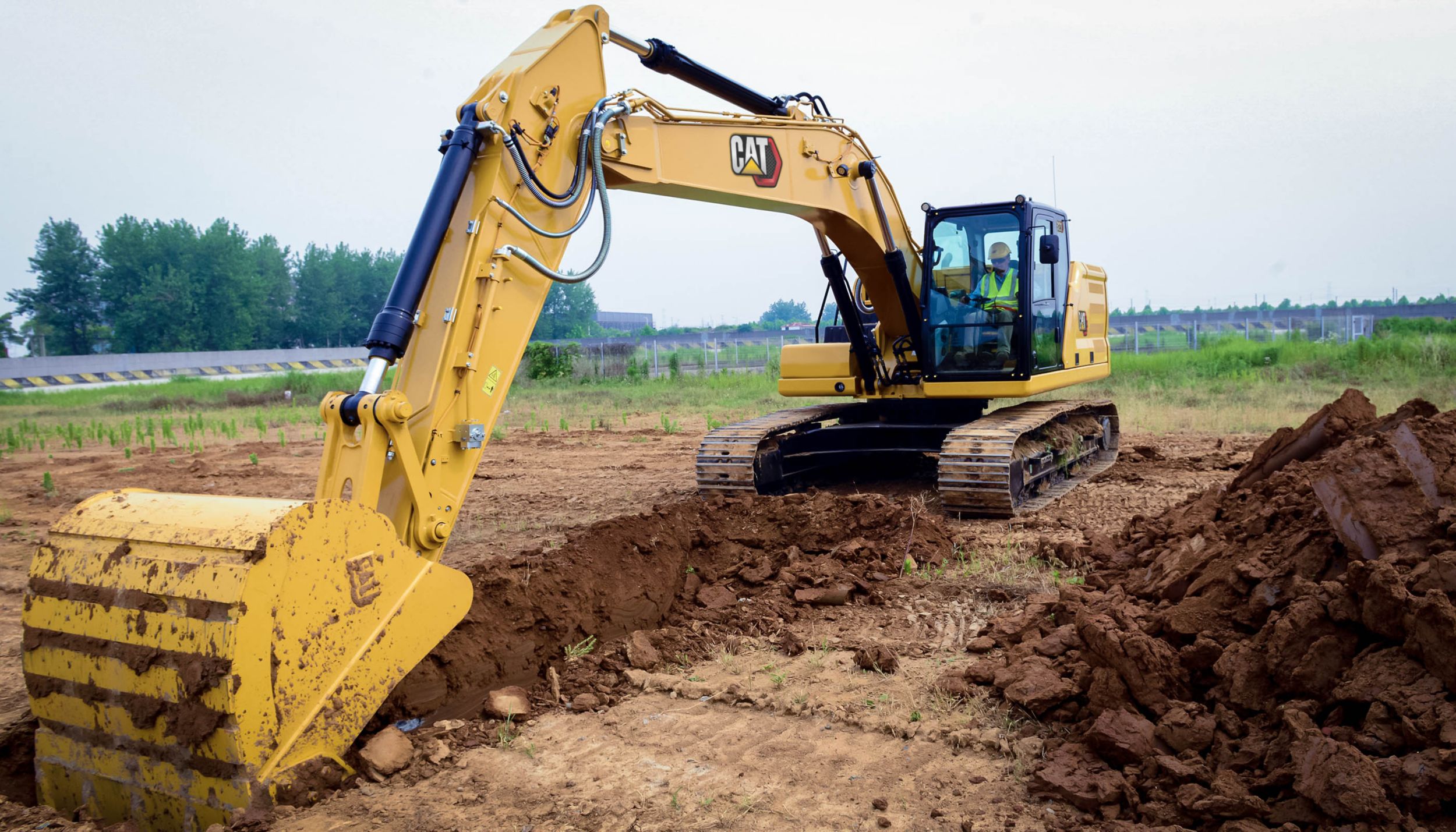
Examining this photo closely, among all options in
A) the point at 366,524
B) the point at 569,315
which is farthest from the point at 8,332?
the point at 366,524

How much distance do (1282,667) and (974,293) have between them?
5387 mm

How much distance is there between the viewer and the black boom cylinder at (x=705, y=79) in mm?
5906

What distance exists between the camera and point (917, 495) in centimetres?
873

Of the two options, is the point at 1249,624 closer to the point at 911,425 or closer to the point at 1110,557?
the point at 1110,557

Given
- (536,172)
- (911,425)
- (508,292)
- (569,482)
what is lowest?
(569,482)

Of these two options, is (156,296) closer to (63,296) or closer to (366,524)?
(63,296)

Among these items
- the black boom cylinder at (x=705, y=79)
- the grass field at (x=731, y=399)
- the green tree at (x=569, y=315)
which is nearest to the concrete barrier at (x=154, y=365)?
the grass field at (x=731, y=399)

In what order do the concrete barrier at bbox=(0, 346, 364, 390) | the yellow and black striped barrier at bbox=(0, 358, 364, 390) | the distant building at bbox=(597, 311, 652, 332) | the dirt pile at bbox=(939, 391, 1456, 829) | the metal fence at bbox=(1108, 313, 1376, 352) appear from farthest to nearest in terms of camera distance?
the distant building at bbox=(597, 311, 652, 332) < the concrete barrier at bbox=(0, 346, 364, 390) < the yellow and black striped barrier at bbox=(0, 358, 364, 390) < the metal fence at bbox=(1108, 313, 1376, 352) < the dirt pile at bbox=(939, 391, 1456, 829)

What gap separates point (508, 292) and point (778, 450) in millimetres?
4661

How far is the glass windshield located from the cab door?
16 centimetres

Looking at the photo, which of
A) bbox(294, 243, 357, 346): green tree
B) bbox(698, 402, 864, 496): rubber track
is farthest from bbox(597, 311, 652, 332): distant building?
bbox(698, 402, 864, 496): rubber track

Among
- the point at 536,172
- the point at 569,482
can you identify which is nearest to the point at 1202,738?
the point at 536,172

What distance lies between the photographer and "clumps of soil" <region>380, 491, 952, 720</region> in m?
4.38

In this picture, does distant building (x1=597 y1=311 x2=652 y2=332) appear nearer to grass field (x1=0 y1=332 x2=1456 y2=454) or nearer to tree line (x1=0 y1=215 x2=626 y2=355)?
tree line (x1=0 y1=215 x2=626 y2=355)
